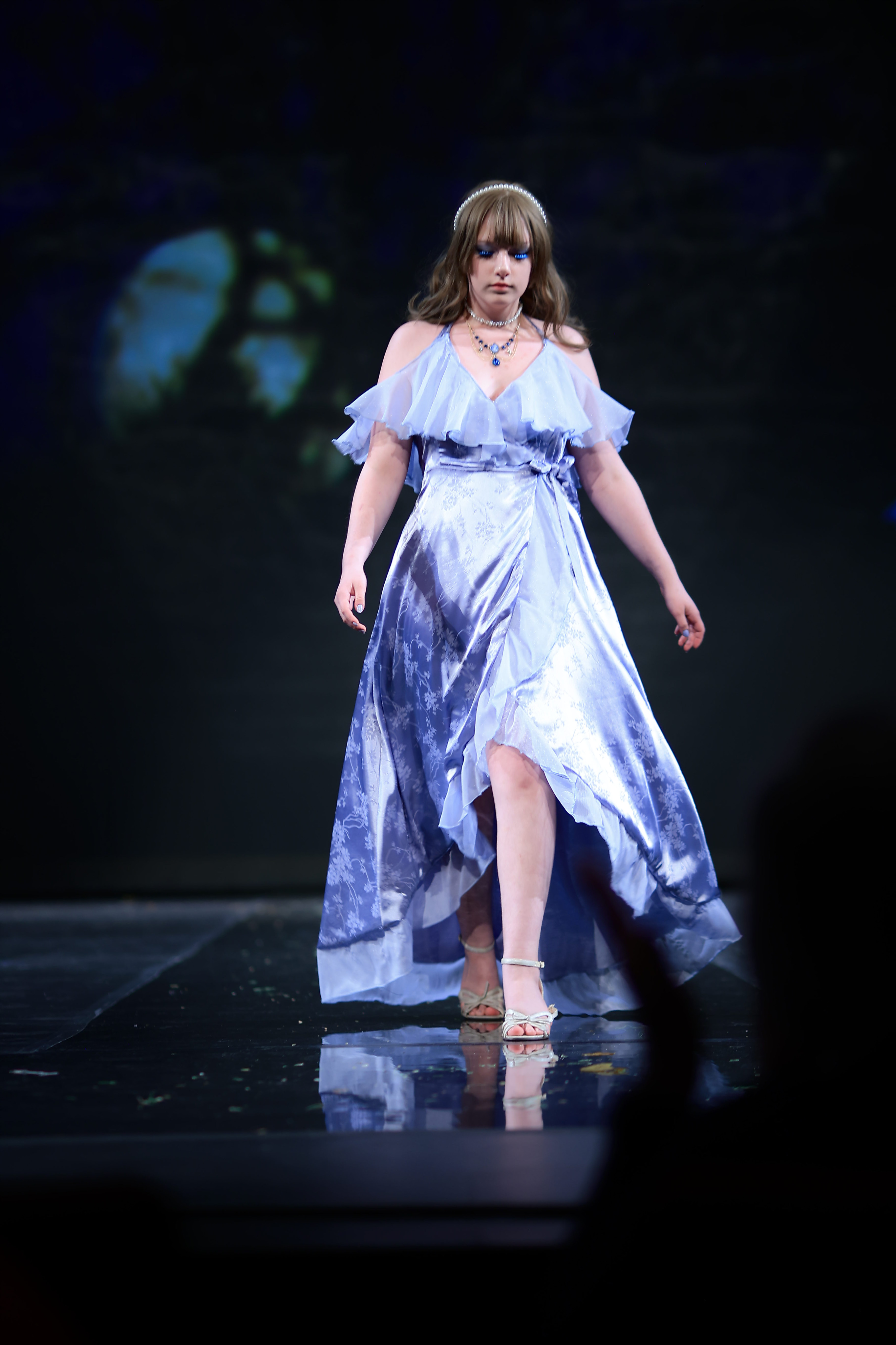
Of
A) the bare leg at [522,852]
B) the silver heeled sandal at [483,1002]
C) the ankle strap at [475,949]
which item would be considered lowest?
the silver heeled sandal at [483,1002]

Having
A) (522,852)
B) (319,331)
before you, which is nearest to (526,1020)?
(522,852)

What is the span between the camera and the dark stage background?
13.8 feet

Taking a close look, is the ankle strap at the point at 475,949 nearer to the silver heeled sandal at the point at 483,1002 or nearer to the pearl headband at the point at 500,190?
the silver heeled sandal at the point at 483,1002

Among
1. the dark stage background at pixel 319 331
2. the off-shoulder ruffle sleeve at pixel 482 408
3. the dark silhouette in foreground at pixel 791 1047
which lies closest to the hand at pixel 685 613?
the off-shoulder ruffle sleeve at pixel 482 408

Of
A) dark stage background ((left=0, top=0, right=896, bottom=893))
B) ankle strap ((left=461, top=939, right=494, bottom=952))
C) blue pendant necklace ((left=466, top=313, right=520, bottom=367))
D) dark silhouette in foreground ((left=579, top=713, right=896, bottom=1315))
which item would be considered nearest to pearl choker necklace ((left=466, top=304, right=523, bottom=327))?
blue pendant necklace ((left=466, top=313, right=520, bottom=367))

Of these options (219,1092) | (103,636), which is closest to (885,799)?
(219,1092)

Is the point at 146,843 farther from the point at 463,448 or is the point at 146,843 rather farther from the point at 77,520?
the point at 463,448

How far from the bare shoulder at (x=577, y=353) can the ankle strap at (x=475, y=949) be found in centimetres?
92

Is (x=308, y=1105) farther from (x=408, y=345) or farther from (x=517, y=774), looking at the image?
(x=408, y=345)

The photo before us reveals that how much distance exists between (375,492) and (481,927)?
722 mm

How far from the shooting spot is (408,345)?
6.88ft

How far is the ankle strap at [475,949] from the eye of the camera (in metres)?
2.06

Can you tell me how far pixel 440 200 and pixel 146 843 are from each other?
2356 mm

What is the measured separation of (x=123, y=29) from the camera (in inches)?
166
